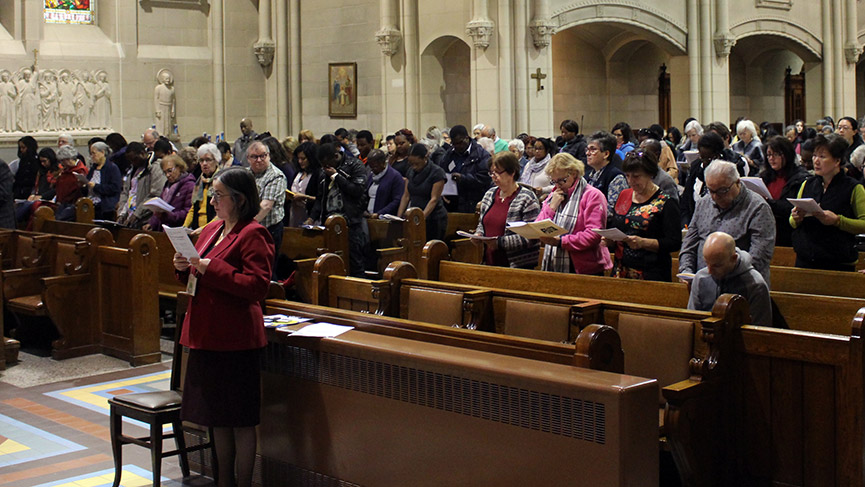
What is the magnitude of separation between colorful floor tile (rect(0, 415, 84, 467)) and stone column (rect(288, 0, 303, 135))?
561 inches

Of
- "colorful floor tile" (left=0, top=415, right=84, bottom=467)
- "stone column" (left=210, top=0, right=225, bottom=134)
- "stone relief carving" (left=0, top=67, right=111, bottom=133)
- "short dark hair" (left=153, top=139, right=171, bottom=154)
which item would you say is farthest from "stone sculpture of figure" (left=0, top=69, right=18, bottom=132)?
"colorful floor tile" (left=0, top=415, right=84, bottom=467)

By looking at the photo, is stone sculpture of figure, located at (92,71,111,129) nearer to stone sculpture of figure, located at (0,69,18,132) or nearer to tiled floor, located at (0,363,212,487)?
stone sculpture of figure, located at (0,69,18,132)

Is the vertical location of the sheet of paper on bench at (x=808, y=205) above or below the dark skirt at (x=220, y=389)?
above

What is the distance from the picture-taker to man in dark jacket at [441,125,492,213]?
11219 millimetres

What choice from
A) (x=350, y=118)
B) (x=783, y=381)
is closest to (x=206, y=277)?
(x=783, y=381)

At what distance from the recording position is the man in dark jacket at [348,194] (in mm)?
9477

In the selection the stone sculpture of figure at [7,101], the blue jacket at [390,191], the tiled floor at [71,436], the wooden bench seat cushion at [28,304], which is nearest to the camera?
the tiled floor at [71,436]

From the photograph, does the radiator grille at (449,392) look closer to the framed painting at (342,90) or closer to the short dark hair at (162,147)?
the short dark hair at (162,147)

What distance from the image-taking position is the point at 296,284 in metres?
9.22

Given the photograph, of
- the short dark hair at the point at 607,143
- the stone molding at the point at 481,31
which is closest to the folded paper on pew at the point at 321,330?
the short dark hair at the point at 607,143

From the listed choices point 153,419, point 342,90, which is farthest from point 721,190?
point 342,90

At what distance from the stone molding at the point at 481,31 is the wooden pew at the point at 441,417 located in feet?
42.0

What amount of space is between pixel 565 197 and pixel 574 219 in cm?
19

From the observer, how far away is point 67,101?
18594 mm
